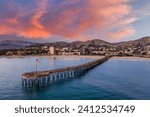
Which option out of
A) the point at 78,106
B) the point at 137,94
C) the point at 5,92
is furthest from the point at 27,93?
the point at 78,106

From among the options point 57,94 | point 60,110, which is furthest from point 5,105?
point 57,94

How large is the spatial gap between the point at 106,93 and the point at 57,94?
7915 millimetres

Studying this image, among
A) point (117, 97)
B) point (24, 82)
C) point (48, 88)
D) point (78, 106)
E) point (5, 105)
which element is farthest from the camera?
point (24, 82)

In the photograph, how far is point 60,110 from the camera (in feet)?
53.4

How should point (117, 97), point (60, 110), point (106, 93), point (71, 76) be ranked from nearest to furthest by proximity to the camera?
point (60, 110), point (117, 97), point (106, 93), point (71, 76)

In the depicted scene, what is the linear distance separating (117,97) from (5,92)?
1867 cm

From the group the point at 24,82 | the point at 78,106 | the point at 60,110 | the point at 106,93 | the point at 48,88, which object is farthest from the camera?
the point at 24,82

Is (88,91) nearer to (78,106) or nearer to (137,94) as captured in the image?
(137,94)

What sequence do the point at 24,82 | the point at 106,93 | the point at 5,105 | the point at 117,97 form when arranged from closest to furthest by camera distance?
the point at 5,105 → the point at 117,97 → the point at 106,93 → the point at 24,82

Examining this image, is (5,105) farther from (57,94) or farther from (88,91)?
(88,91)

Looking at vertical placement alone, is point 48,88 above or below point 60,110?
below

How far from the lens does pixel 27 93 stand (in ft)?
132

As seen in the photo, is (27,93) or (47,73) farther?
(47,73)

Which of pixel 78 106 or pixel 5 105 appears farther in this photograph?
pixel 5 105
